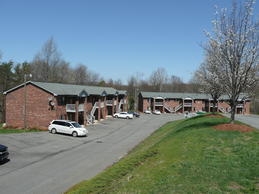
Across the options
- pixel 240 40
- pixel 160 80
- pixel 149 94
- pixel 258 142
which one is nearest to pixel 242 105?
pixel 149 94

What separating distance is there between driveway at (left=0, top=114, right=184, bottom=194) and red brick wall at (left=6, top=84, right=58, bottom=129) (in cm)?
593

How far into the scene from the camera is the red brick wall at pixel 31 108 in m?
43.5

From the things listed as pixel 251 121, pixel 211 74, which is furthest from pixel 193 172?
pixel 251 121

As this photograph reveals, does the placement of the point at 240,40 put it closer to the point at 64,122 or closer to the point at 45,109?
the point at 64,122

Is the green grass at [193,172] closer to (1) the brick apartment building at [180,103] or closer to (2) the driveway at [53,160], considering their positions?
(2) the driveway at [53,160]

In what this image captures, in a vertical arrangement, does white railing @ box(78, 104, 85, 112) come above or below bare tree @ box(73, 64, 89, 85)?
below

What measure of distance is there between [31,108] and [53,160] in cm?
2191

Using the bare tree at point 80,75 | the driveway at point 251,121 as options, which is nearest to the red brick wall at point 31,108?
the driveway at point 251,121

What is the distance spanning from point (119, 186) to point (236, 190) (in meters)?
3.62

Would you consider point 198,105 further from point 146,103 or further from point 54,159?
point 54,159

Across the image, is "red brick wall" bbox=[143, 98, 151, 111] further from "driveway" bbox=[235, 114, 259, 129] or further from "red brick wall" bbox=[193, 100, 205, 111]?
"driveway" bbox=[235, 114, 259, 129]

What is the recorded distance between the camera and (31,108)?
44.3 m

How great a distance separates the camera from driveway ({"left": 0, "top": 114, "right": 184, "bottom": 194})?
55.1 feet

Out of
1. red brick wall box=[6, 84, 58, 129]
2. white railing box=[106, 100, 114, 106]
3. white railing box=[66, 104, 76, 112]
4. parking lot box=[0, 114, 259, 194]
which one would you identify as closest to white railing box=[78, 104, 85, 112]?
white railing box=[66, 104, 76, 112]
